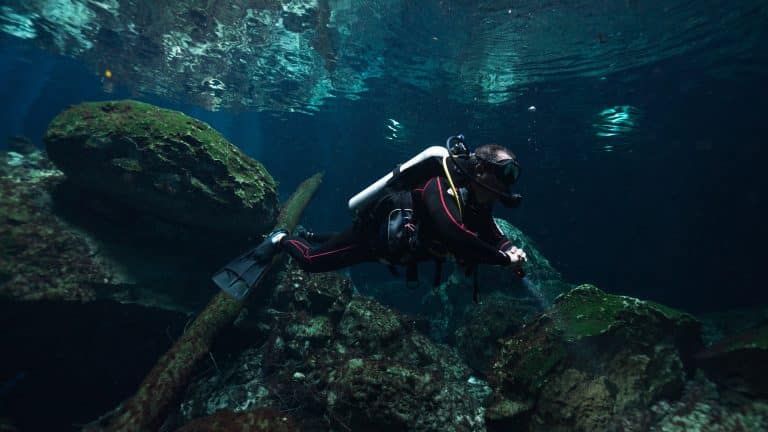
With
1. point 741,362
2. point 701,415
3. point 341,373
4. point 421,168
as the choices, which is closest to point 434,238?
point 421,168

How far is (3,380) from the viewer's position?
6035 mm

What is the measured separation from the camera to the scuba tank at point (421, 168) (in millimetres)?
3889

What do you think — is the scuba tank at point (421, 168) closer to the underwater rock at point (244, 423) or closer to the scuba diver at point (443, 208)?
the scuba diver at point (443, 208)

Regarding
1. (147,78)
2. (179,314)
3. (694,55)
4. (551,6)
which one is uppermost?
(694,55)

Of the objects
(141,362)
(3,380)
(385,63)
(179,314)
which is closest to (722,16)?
(385,63)

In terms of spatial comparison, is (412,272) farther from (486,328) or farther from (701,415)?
(486,328)

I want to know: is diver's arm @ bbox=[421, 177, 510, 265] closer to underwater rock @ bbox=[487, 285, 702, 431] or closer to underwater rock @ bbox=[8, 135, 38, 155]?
underwater rock @ bbox=[487, 285, 702, 431]

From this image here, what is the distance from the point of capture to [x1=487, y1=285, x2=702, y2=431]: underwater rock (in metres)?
4.83

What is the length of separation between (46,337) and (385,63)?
593 inches

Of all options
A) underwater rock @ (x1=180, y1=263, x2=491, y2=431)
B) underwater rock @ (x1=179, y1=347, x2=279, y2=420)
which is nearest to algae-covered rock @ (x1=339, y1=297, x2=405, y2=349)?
A: underwater rock @ (x1=180, y1=263, x2=491, y2=431)

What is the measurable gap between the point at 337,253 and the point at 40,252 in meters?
5.77

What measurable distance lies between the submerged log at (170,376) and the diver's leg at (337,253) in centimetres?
232

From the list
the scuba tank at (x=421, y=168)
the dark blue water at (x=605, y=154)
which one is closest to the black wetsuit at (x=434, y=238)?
the scuba tank at (x=421, y=168)

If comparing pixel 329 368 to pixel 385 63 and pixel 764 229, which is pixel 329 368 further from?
pixel 764 229
